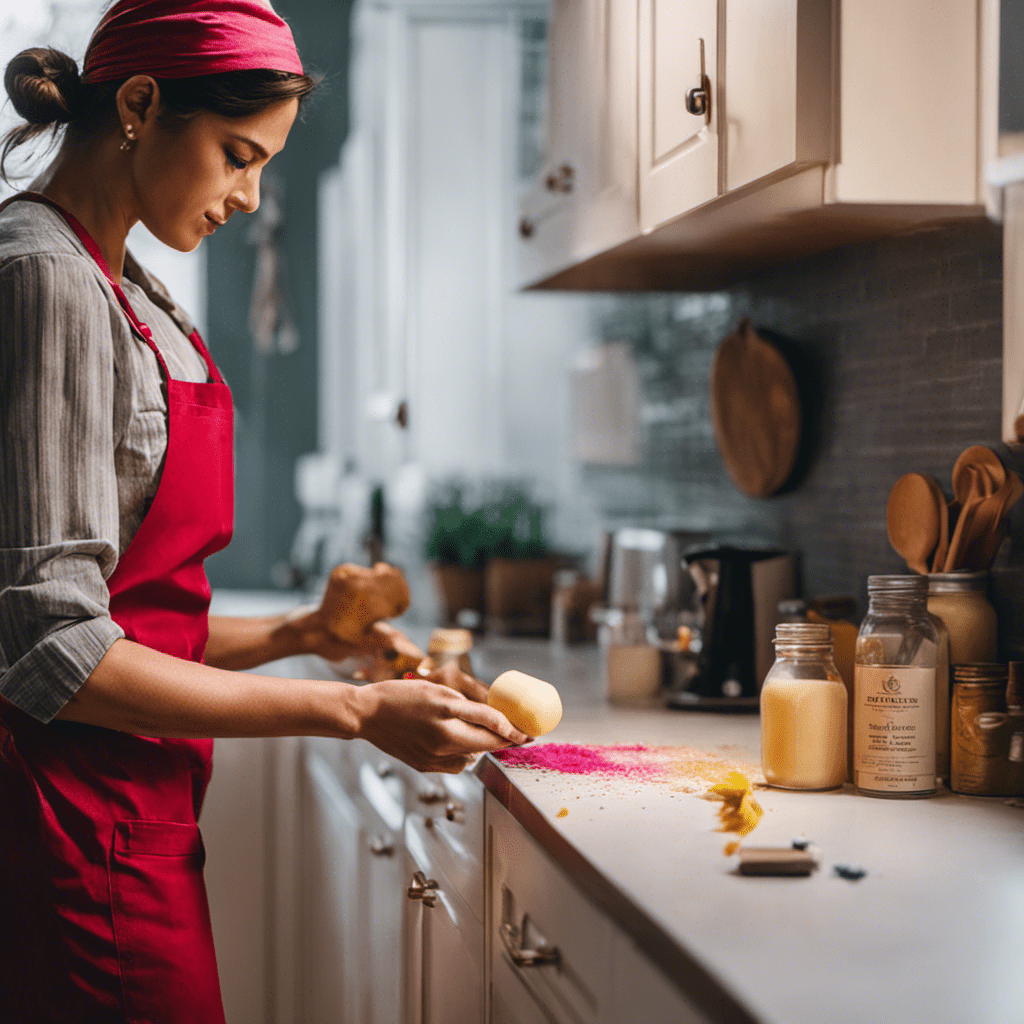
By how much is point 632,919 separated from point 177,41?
90 centimetres

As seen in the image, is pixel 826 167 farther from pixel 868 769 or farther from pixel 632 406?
pixel 632 406

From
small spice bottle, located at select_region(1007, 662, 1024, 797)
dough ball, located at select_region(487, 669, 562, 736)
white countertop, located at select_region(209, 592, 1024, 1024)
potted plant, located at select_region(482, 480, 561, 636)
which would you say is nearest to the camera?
white countertop, located at select_region(209, 592, 1024, 1024)

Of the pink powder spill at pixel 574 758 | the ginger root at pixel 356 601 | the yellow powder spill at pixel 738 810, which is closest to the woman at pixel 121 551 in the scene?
the pink powder spill at pixel 574 758

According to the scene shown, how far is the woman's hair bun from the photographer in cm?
115

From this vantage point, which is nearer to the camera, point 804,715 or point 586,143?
point 804,715

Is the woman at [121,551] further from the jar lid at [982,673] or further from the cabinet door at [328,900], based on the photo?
the cabinet door at [328,900]

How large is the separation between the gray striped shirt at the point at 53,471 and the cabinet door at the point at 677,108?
75 centimetres

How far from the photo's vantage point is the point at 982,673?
1.20 meters

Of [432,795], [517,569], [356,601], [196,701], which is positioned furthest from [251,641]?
[517,569]

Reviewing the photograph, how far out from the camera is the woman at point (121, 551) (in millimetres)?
992

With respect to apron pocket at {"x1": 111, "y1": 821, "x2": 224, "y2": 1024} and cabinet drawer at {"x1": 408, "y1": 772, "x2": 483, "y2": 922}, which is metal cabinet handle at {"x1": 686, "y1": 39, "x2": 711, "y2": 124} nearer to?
cabinet drawer at {"x1": 408, "y1": 772, "x2": 483, "y2": 922}

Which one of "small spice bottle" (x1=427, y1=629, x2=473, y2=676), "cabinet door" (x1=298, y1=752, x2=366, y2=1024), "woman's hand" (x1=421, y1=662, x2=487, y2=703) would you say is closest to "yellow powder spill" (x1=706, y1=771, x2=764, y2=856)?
"woman's hand" (x1=421, y1=662, x2=487, y2=703)

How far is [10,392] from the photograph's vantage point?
0.99 m

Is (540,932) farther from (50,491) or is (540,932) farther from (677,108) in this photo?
(677,108)
